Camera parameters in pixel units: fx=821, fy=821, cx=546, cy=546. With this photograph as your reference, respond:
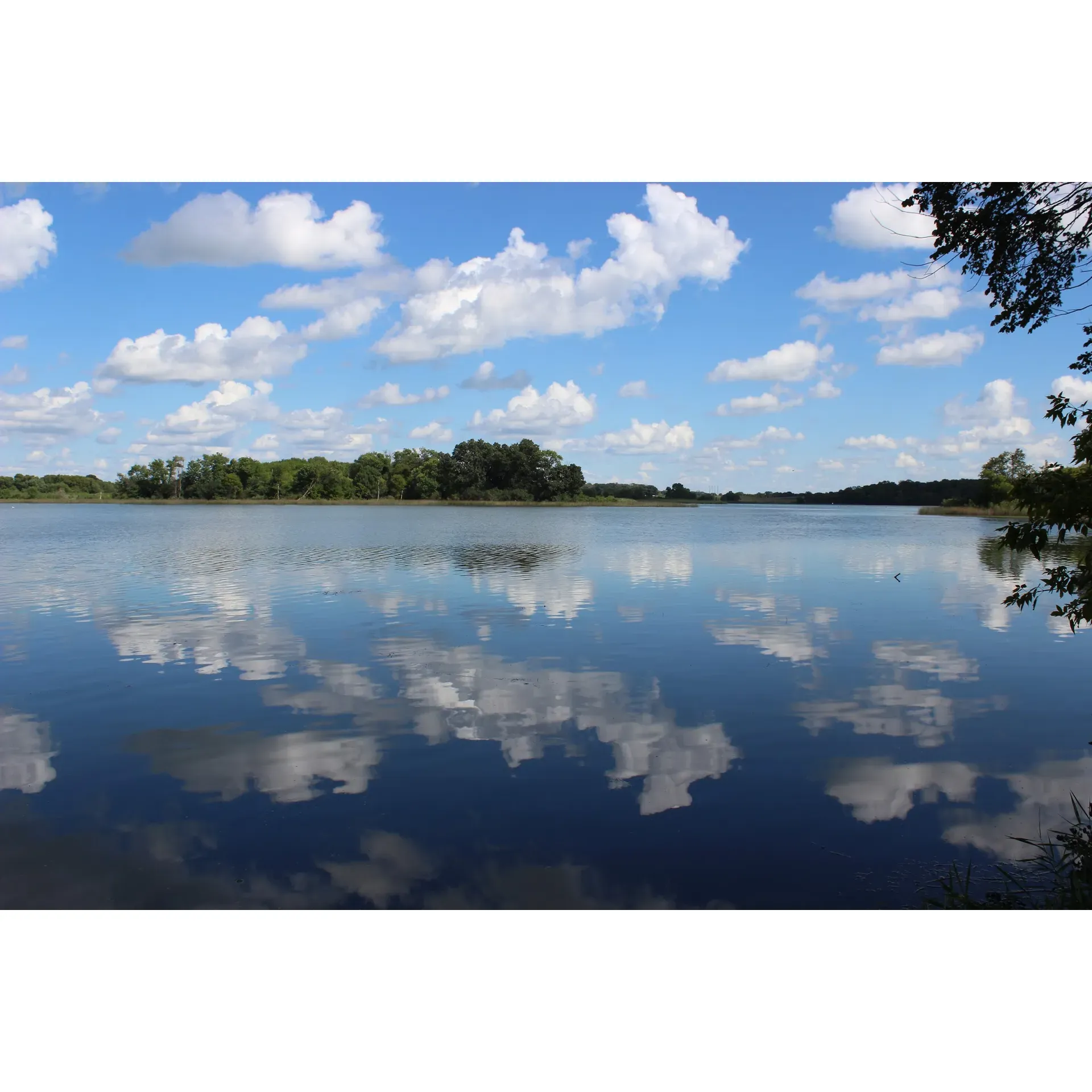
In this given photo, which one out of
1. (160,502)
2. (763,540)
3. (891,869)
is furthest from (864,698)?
(160,502)

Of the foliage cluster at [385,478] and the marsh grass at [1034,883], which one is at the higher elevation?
the foliage cluster at [385,478]

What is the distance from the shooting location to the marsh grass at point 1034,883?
653 centimetres

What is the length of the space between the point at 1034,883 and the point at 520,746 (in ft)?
18.5

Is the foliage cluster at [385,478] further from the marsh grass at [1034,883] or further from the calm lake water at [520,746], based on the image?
the marsh grass at [1034,883]

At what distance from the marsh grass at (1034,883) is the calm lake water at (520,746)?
0.23 m

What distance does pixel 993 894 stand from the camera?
265 inches

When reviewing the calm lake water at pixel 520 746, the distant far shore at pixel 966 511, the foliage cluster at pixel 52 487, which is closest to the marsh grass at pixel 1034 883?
the calm lake water at pixel 520 746

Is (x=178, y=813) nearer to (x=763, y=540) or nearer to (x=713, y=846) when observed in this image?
(x=713, y=846)

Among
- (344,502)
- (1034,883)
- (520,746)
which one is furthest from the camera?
(344,502)

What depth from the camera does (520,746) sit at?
409 inches

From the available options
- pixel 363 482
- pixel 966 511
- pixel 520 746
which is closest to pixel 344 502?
pixel 363 482

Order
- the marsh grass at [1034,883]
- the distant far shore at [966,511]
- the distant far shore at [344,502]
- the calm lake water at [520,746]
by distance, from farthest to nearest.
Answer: the distant far shore at [344,502] < the distant far shore at [966,511] < the calm lake water at [520,746] < the marsh grass at [1034,883]

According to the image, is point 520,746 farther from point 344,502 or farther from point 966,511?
point 344,502

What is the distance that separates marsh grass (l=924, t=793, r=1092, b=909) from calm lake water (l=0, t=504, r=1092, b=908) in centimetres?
23
